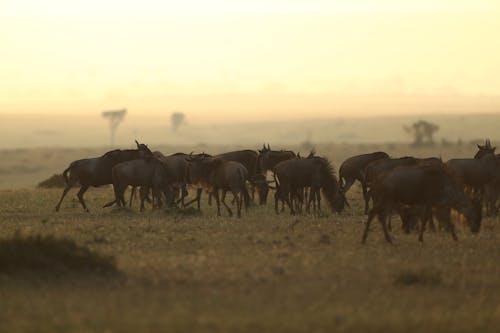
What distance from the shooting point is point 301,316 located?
522 inches

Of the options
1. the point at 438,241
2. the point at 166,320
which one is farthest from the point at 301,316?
the point at 438,241

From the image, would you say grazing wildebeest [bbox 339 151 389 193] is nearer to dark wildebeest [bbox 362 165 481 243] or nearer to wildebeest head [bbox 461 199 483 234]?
wildebeest head [bbox 461 199 483 234]

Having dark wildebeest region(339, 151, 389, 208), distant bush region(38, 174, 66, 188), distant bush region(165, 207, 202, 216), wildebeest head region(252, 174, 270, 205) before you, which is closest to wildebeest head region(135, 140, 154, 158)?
distant bush region(165, 207, 202, 216)

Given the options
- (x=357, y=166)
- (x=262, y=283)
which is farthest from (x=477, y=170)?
(x=262, y=283)

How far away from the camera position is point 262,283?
1577 centimetres

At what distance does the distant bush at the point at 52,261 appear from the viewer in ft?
54.2

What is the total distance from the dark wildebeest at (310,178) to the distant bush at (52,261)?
13.7 m

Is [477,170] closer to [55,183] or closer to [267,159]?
[267,159]

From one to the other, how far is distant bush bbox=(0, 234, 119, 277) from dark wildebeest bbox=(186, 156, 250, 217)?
12.1m

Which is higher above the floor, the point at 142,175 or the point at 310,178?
the point at 142,175

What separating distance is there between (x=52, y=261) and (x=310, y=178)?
14.5 m

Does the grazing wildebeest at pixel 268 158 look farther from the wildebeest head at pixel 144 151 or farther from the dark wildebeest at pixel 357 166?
the wildebeest head at pixel 144 151

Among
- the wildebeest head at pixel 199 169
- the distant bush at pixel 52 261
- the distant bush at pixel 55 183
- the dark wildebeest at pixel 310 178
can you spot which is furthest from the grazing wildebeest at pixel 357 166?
the distant bush at pixel 55 183

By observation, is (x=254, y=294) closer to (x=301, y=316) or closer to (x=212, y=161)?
(x=301, y=316)
